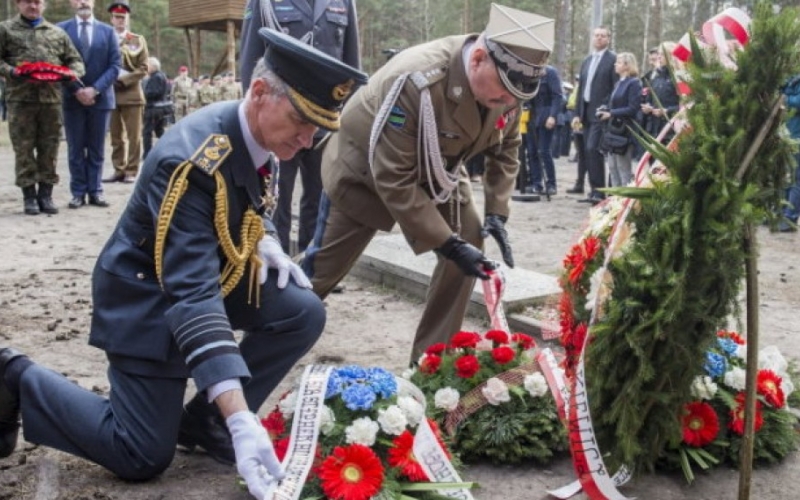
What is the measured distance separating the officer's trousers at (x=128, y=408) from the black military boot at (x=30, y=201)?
6.08m

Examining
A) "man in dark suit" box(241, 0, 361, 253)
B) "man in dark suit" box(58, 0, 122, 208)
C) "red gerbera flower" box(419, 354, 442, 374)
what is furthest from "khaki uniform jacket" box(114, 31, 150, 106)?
"red gerbera flower" box(419, 354, 442, 374)

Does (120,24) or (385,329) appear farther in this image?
(120,24)

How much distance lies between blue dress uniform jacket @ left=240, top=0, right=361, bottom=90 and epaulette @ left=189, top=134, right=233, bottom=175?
2645mm

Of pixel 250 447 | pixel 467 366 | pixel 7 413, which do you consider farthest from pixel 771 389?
pixel 7 413

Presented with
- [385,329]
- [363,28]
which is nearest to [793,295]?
[385,329]

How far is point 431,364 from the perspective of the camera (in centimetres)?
350

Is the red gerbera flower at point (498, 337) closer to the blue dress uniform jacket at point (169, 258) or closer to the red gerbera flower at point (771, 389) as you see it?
the red gerbera flower at point (771, 389)

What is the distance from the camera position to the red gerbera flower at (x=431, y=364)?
350 centimetres

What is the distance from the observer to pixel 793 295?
614 cm

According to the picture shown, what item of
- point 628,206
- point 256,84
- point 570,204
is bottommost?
point 570,204

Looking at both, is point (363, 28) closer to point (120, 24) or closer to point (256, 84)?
point (120, 24)

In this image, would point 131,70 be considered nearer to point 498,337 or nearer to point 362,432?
point 498,337

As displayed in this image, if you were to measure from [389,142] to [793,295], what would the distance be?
3753 millimetres

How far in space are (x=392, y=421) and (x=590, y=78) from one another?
27.5 feet
